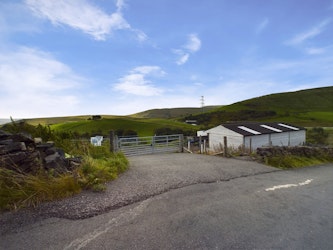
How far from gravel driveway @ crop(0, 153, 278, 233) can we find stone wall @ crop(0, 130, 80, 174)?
48.7 inches

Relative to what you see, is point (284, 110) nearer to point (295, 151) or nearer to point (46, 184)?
point (295, 151)

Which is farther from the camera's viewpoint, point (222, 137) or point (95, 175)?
point (222, 137)

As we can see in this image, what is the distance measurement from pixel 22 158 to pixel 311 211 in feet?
21.6

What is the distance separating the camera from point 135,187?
559 centimetres

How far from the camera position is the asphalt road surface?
3.20 meters

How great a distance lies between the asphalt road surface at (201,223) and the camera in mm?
3203

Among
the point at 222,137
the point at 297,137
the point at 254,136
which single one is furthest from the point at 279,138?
the point at 222,137

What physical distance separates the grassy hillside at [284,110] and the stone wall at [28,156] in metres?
61.4

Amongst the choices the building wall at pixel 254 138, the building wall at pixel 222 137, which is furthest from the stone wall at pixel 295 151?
the building wall at pixel 222 137

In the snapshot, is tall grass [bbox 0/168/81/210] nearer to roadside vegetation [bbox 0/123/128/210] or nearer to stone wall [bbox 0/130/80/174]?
roadside vegetation [bbox 0/123/128/210]

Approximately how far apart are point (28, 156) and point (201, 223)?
A: 14.2 feet

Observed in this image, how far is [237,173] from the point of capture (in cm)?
754

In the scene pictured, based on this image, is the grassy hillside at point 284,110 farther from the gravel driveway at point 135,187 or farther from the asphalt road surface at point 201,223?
the asphalt road surface at point 201,223

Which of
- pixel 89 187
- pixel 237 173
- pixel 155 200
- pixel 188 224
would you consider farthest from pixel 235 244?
pixel 237 173
